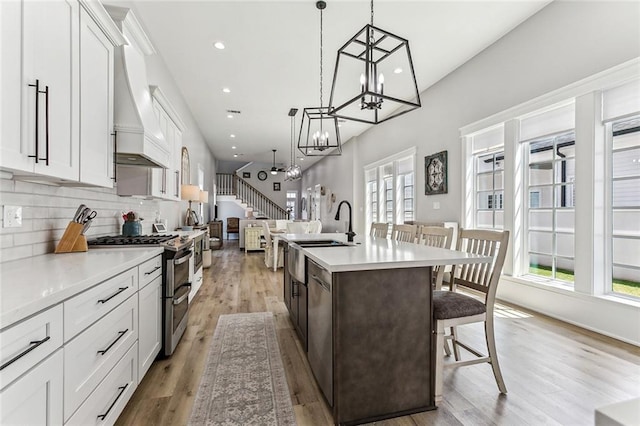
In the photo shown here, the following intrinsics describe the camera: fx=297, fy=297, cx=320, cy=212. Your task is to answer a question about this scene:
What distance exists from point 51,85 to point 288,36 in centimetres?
286

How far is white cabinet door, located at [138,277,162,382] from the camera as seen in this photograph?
1918 mm

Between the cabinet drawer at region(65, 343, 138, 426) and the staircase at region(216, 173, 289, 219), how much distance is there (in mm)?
10803

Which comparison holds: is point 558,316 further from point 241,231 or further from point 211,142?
point 211,142

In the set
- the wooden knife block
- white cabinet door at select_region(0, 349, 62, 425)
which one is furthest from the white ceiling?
white cabinet door at select_region(0, 349, 62, 425)

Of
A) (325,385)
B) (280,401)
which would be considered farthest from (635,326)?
(280,401)

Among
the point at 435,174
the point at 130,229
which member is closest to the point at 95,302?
the point at 130,229

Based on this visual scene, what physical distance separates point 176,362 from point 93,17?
2456 millimetres

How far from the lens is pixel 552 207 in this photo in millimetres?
3453

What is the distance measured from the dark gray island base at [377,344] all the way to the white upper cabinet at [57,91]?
153cm

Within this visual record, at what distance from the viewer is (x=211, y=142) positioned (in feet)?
30.9

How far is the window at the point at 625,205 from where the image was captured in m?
2.73

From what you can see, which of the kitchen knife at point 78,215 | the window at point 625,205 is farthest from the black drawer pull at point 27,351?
the window at point 625,205

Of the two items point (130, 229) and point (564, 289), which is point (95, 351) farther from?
point (564, 289)

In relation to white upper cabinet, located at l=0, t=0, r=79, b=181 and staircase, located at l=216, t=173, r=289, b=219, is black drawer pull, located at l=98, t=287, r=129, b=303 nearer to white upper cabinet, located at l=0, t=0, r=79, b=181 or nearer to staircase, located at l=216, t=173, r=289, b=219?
white upper cabinet, located at l=0, t=0, r=79, b=181
